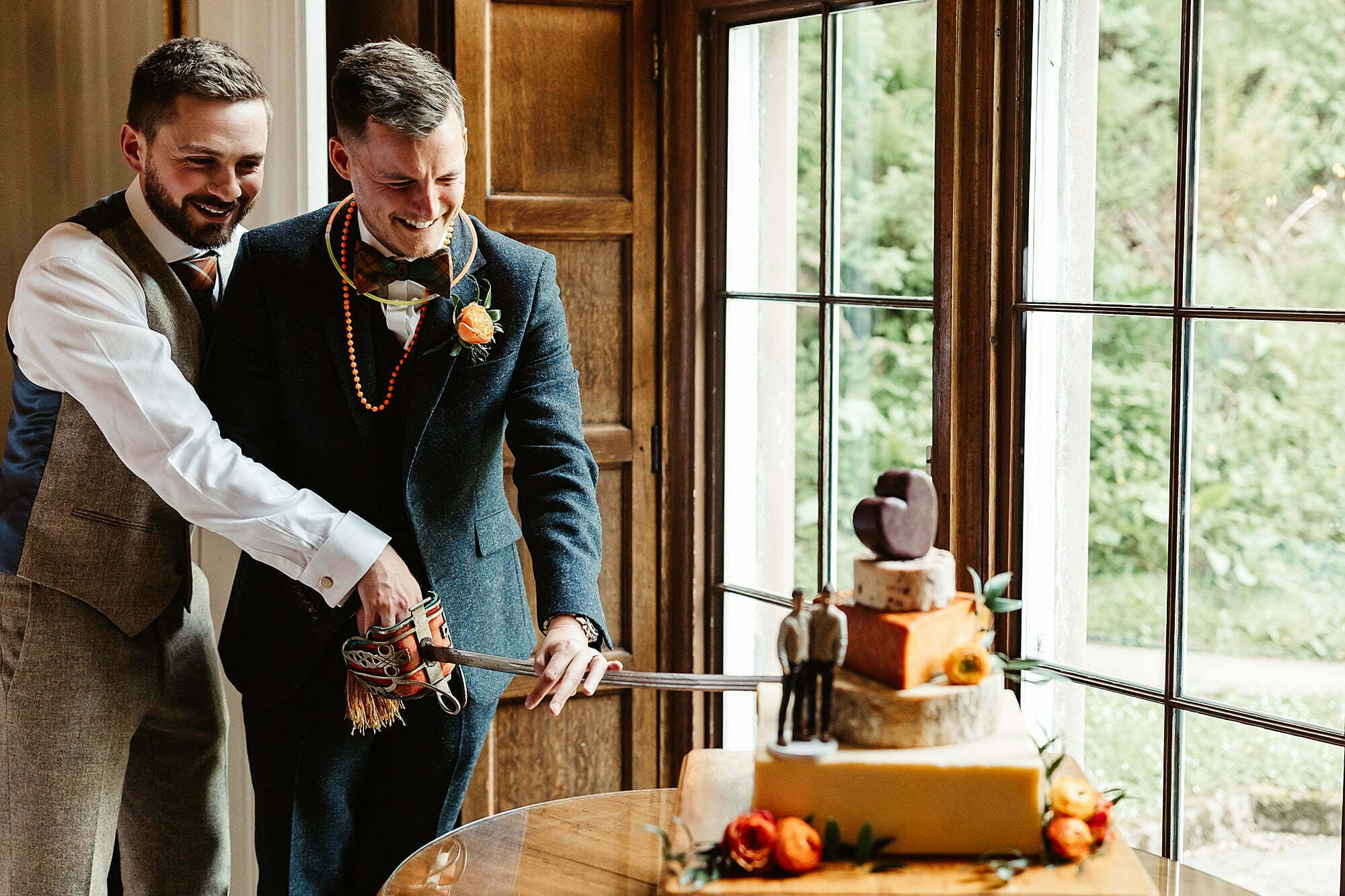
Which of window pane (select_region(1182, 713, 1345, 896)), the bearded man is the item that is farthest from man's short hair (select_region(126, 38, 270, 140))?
window pane (select_region(1182, 713, 1345, 896))

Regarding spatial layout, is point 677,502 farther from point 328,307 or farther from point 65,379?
point 65,379

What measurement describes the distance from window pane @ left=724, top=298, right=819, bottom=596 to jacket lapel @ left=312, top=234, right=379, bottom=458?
974 millimetres

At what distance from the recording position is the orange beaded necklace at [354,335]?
183 cm

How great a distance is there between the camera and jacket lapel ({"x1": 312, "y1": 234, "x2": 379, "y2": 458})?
183 centimetres

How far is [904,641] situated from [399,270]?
94cm

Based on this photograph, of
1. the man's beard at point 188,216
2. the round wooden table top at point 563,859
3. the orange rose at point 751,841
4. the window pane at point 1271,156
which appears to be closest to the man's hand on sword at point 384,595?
the round wooden table top at point 563,859

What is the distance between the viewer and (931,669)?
1316 mm

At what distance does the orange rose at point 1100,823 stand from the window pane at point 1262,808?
72cm

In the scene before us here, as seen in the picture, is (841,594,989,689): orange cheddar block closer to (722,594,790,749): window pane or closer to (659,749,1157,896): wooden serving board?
(659,749,1157,896): wooden serving board

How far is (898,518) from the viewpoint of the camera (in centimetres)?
131

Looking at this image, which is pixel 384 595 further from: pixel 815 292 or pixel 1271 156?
pixel 1271 156

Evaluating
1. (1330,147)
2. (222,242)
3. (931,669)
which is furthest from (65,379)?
(1330,147)

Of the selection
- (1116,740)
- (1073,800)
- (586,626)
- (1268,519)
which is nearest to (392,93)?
(586,626)

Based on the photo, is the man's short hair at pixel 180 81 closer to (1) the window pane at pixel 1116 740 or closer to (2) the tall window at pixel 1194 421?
(2) the tall window at pixel 1194 421
